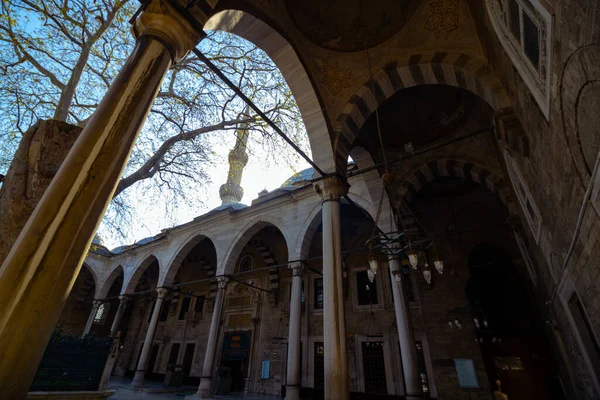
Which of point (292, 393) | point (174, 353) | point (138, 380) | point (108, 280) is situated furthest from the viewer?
point (108, 280)

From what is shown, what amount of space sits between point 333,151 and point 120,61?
17.7 feet

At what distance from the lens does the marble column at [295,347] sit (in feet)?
24.2

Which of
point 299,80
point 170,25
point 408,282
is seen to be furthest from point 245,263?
point 170,25

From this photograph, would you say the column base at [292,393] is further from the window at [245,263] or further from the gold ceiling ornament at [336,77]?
the gold ceiling ornament at [336,77]

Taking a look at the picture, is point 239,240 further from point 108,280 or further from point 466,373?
point 108,280

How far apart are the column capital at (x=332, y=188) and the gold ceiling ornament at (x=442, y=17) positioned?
293cm

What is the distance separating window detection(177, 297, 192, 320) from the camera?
15383 mm

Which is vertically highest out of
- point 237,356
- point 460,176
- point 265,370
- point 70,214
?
point 460,176

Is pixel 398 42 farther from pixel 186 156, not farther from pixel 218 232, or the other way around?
pixel 218 232

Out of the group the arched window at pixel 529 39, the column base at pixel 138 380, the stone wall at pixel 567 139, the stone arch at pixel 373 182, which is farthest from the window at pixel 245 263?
the arched window at pixel 529 39

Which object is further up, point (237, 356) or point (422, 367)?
point (237, 356)

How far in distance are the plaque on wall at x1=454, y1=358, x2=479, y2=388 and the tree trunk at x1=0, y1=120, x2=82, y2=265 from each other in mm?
10021

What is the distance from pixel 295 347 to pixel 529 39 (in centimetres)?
805

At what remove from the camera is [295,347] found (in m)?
7.91
